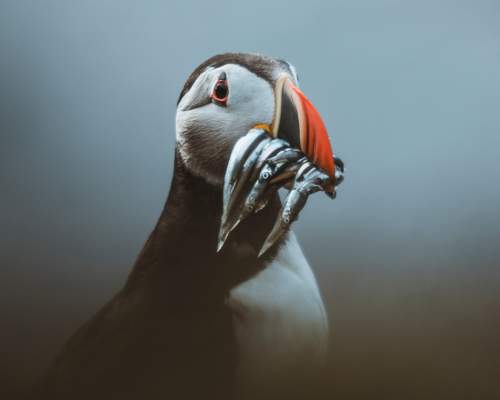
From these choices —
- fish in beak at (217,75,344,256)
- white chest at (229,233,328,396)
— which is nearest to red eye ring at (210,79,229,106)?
fish in beak at (217,75,344,256)

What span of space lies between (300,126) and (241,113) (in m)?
0.22

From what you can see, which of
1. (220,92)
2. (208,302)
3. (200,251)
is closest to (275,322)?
(208,302)

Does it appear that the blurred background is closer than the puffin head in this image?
No

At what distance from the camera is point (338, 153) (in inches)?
105

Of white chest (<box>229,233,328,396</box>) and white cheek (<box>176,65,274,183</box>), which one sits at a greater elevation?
white cheek (<box>176,65,274,183</box>)

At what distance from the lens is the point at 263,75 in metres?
2.42

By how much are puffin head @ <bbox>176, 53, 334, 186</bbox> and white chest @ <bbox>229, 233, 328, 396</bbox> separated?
1.35ft

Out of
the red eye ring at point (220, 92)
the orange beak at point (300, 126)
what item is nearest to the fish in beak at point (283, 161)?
the orange beak at point (300, 126)

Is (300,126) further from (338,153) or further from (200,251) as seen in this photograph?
(200,251)

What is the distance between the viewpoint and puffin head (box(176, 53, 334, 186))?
2.37 m

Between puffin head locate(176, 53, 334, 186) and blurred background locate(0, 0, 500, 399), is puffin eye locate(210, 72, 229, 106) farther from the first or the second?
blurred background locate(0, 0, 500, 399)

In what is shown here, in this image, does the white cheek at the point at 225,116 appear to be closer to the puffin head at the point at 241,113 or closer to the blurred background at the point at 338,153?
the puffin head at the point at 241,113

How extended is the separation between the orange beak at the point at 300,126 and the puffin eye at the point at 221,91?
7.5 inches
